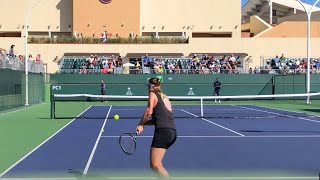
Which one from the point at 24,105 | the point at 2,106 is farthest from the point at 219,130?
the point at 24,105

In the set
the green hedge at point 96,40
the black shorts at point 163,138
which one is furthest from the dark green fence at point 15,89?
the black shorts at point 163,138

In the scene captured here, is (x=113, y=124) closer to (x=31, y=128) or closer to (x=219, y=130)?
(x=31, y=128)

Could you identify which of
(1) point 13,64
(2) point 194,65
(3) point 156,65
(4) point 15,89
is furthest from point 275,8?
(4) point 15,89

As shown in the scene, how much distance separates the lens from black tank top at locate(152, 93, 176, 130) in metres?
7.62

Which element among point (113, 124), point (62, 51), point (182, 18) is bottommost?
point (113, 124)

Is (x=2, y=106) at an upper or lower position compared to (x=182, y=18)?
lower

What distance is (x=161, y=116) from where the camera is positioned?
301 inches

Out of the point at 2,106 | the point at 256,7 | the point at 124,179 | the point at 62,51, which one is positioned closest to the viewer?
the point at 124,179

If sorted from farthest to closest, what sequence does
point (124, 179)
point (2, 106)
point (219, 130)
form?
point (2, 106)
point (219, 130)
point (124, 179)

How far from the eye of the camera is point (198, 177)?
9.40 metres

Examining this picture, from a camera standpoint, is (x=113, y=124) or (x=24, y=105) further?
(x=24, y=105)

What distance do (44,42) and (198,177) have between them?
43584mm

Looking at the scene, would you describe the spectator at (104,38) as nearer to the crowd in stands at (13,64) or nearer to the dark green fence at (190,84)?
the dark green fence at (190,84)

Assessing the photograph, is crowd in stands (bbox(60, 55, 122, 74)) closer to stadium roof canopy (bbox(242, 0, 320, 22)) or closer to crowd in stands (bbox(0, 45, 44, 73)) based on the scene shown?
crowd in stands (bbox(0, 45, 44, 73))
